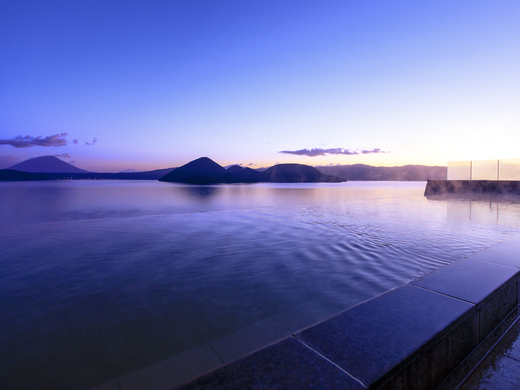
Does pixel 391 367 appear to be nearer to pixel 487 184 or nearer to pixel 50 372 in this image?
pixel 50 372

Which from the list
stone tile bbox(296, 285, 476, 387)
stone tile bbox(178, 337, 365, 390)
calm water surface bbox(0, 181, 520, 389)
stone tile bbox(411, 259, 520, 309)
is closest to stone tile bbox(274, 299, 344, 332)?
calm water surface bbox(0, 181, 520, 389)

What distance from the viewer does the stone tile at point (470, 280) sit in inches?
110

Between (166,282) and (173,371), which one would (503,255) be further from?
(166,282)

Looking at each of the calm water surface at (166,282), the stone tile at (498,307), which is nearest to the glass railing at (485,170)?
the calm water surface at (166,282)

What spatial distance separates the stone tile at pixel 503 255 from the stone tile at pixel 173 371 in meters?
3.96

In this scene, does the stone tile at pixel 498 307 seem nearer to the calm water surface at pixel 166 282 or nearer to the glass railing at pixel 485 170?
the calm water surface at pixel 166 282

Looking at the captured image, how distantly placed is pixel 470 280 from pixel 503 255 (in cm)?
164

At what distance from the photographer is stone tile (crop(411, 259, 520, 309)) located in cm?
280

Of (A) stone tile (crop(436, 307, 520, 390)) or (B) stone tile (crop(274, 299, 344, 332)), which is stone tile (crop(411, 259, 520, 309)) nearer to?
(A) stone tile (crop(436, 307, 520, 390))

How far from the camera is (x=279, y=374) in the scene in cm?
176

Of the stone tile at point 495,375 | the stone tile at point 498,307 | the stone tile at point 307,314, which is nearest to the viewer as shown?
the stone tile at point 495,375

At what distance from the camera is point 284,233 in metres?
9.24

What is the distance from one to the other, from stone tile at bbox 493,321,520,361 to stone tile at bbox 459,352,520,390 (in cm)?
9

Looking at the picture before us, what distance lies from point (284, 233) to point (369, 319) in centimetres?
684
